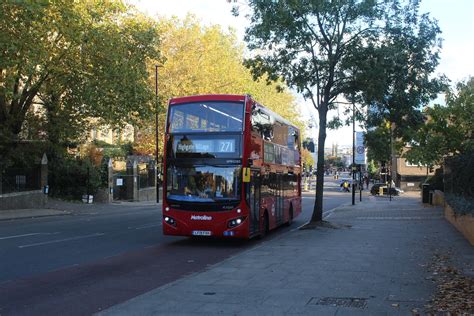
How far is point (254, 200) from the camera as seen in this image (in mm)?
14844

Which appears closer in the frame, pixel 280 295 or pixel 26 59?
pixel 280 295

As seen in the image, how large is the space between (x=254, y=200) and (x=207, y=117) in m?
2.72

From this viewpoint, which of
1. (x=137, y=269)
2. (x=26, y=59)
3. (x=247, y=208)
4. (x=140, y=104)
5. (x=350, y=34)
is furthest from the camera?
(x=140, y=104)

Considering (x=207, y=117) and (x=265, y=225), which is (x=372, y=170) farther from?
(x=207, y=117)

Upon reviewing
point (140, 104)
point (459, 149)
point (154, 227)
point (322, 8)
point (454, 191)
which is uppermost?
point (322, 8)

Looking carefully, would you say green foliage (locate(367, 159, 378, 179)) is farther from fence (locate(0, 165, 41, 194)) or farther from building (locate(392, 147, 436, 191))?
fence (locate(0, 165, 41, 194))

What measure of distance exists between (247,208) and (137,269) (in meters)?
4.29

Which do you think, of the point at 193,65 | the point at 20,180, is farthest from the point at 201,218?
the point at 193,65

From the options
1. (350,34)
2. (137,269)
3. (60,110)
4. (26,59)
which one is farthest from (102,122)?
(137,269)

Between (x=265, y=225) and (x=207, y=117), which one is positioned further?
(x=265, y=225)

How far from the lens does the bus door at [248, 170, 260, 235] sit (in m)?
14.4

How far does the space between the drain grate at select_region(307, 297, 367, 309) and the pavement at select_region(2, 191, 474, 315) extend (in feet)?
0.03

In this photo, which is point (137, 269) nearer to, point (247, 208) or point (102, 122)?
point (247, 208)

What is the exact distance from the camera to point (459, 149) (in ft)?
92.4
